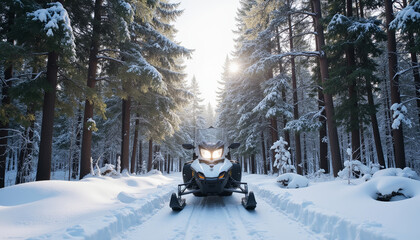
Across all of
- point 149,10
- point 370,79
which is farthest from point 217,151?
point 370,79

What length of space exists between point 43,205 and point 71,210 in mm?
598

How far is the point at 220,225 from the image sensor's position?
4469 millimetres

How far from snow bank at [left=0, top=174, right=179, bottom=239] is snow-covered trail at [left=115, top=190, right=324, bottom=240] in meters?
0.37

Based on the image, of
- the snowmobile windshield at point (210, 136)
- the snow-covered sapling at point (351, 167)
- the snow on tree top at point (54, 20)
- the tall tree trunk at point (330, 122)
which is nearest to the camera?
the snow on tree top at point (54, 20)

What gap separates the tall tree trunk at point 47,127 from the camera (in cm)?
795

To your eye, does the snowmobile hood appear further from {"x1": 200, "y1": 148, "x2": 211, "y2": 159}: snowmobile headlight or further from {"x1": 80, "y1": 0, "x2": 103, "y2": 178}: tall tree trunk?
{"x1": 80, "y1": 0, "x2": 103, "y2": 178}: tall tree trunk

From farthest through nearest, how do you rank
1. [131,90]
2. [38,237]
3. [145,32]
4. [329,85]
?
1. [145,32]
2. [131,90]
3. [329,85]
4. [38,237]

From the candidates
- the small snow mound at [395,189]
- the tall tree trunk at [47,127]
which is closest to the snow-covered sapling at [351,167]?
the small snow mound at [395,189]

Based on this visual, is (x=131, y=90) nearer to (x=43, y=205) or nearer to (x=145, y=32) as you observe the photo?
(x=145, y=32)

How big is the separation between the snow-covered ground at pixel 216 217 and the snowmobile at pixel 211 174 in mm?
363

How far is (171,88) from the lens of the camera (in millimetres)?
17328

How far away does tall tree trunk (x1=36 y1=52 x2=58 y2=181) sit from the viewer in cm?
795

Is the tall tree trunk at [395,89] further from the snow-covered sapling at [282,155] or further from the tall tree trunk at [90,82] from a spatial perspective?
the tall tree trunk at [90,82]

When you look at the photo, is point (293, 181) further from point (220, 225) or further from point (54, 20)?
point (54, 20)
